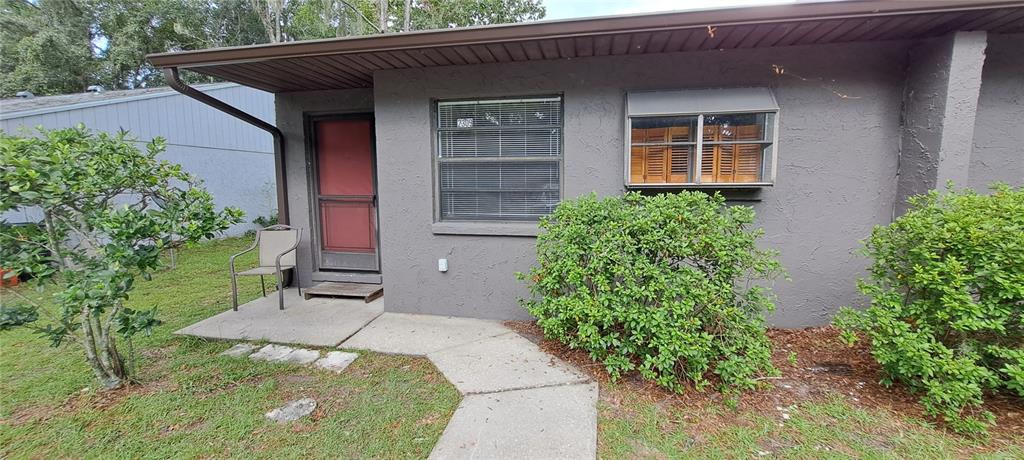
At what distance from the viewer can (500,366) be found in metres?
2.95

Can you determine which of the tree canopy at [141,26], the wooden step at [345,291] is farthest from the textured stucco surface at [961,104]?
the tree canopy at [141,26]

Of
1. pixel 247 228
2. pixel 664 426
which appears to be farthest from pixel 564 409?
pixel 247 228

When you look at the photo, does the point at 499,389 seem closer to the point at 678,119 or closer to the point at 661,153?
the point at 661,153

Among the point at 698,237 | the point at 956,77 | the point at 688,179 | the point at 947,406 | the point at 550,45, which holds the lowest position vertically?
the point at 947,406

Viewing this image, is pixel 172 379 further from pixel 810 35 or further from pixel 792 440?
pixel 810 35

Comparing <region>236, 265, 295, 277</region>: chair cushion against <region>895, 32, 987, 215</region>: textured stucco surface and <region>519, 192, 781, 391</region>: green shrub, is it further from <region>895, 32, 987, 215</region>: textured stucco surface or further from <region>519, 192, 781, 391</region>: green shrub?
<region>895, 32, 987, 215</region>: textured stucco surface

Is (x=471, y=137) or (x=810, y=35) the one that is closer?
(x=810, y=35)

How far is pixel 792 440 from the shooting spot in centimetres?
212

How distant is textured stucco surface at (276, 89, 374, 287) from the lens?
4699mm

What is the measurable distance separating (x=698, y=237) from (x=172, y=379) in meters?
3.55

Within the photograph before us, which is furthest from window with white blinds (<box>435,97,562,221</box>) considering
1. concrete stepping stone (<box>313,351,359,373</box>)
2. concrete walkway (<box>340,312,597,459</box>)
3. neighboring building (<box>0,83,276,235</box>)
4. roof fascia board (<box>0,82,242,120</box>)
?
neighboring building (<box>0,83,276,235</box>)

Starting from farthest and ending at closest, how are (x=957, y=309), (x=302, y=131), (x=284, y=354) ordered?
Answer: (x=302, y=131), (x=284, y=354), (x=957, y=309)

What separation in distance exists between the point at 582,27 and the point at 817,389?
2801 mm

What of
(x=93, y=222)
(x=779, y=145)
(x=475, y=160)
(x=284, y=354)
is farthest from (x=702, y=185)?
(x=93, y=222)
